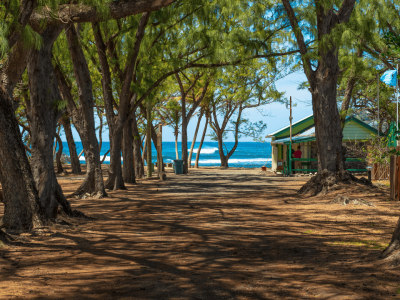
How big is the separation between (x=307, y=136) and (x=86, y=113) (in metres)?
15.8

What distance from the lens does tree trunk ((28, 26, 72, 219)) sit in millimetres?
7633

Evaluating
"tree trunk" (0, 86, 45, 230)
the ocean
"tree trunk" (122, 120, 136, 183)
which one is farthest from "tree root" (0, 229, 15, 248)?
the ocean

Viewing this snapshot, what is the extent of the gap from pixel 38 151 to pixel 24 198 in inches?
63.2

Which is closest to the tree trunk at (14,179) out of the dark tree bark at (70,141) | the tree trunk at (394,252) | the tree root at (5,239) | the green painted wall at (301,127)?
the tree root at (5,239)

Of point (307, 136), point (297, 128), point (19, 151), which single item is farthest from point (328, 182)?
point (297, 128)

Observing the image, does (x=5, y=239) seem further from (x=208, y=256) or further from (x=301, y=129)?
(x=301, y=129)

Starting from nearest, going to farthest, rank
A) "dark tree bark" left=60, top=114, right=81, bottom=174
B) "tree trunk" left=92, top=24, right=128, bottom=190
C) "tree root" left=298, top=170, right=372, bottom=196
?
"tree root" left=298, top=170, right=372, bottom=196 < "tree trunk" left=92, top=24, right=128, bottom=190 < "dark tree bark" left=60, top=114, right=81, bottom=174

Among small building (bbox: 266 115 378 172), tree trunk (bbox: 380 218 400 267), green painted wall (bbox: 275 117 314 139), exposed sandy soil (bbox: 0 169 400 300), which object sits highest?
green painted wall (bbox: 275 117 314 139)

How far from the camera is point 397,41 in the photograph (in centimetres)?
512

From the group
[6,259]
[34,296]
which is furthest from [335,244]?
[6,259]

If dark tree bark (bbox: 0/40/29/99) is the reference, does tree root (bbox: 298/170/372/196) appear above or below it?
below

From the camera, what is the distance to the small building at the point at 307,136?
24297 millimetres

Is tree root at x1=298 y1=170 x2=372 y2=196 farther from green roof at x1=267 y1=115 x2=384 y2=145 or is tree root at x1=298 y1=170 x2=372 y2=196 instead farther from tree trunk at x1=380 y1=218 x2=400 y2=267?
green roof at x1=267 y1=115 x2=384 y2=145

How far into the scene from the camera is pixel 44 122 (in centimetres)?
821
